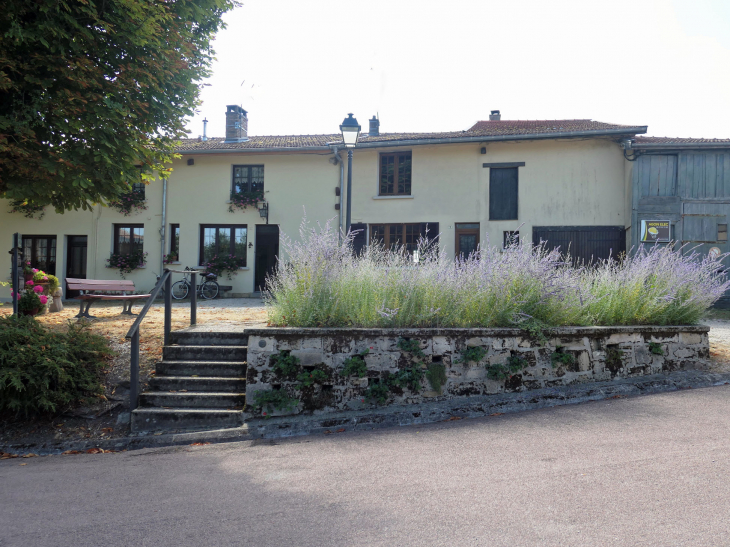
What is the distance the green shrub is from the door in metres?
12.4

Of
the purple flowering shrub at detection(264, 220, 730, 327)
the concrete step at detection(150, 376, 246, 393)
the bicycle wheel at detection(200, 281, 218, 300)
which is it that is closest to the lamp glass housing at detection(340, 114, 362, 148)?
the purple flowering shrub at detection(264, 220, 730, 327)

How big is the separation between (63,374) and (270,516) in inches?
136

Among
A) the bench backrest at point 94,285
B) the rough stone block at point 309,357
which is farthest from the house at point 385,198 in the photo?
the rough stone block at point 309,357

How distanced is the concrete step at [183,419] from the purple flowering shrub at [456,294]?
1239 mm

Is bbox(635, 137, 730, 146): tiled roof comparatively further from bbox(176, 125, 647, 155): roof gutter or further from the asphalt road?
the asphalt road

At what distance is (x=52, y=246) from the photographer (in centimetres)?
1838

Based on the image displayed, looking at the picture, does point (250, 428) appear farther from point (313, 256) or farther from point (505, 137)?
point (505, 137)

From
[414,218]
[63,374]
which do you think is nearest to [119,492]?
[63,374]

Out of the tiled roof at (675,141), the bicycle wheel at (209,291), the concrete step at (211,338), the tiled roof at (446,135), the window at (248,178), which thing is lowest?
the concrete step at (211,338)

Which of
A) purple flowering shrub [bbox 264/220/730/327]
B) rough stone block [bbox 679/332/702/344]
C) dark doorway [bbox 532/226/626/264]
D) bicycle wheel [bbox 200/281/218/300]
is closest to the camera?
purple flowering shrub [bbox 264/220/730/327]

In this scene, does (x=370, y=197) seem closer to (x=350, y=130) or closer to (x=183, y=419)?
(x=350, y=130)

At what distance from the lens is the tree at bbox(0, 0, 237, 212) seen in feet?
20.6

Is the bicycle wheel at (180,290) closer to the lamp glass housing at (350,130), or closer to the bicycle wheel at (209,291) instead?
the bicycle wheel at (209,291)

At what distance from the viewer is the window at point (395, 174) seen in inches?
677
